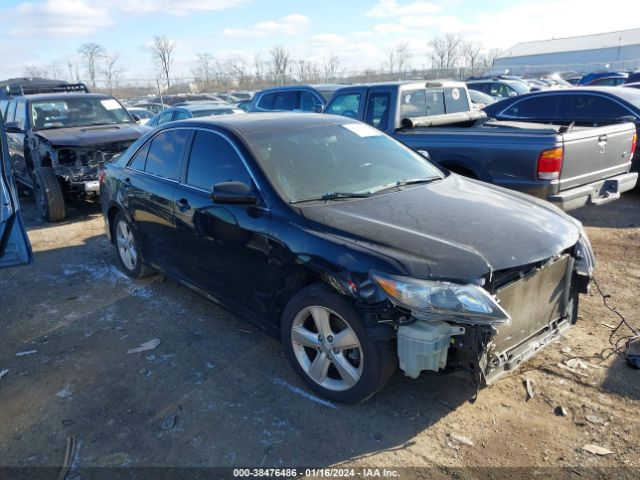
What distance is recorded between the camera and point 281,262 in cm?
329

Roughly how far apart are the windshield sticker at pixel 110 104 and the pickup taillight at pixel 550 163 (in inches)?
297

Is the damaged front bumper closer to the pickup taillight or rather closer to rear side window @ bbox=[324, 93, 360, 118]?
the pickup taillight

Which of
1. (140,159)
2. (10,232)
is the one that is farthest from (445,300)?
(10,232)

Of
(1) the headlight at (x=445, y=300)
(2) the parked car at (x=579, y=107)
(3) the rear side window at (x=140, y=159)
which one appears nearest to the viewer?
(1) the headlight at (x=445, y=300)

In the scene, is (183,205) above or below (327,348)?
above

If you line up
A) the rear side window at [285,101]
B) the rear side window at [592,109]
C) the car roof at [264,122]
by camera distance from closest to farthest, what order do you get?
the car roof at [264,122], the rear side window at [592,109], the rear side window at [285,101]

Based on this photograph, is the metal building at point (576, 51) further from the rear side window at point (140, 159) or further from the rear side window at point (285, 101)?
the rear side window at point (140, 159)

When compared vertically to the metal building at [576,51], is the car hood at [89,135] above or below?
below

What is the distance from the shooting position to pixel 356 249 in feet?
9.43

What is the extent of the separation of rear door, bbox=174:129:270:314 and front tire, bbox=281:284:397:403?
1.32 ft

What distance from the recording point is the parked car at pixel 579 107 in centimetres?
786

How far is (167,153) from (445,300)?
3.00m

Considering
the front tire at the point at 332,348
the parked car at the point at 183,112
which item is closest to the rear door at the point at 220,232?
the front tire at the point at 332,348

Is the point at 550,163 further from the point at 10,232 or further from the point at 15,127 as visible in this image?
the point at 15,127
